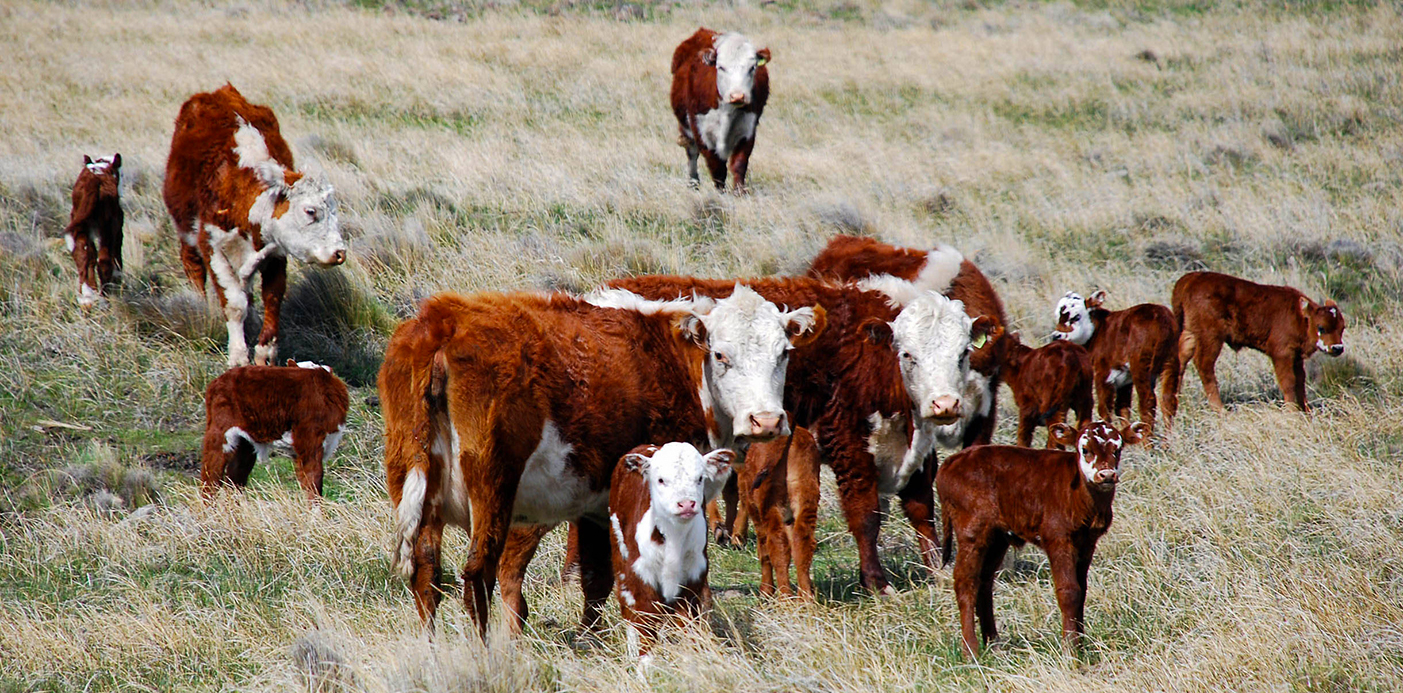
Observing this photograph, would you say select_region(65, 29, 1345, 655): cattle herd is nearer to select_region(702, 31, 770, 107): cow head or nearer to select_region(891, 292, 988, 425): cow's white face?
select_region(891, 292, 988, 425): cow's white face

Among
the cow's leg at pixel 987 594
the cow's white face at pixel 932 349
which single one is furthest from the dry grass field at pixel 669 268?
the cow's white face at pixel 932 349

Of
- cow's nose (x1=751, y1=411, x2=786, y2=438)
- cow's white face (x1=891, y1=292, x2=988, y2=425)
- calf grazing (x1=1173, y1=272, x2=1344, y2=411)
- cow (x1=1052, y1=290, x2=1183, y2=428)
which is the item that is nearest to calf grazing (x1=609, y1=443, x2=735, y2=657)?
cow's nose (x1=751, y1=411, x2=786, y2=438)

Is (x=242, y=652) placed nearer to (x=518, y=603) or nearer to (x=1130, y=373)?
(x=518, y=603)

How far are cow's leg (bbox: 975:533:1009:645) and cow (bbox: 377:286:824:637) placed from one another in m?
1.23

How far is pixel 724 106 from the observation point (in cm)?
1576

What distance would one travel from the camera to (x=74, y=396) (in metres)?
9.36

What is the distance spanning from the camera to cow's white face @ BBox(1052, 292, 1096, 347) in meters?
10.1

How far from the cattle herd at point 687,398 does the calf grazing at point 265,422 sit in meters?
0.02

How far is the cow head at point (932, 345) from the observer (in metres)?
6.85

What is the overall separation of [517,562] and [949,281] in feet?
14.3

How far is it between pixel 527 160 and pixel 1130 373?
8.93 meters

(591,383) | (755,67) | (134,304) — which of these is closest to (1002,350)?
(591,383)

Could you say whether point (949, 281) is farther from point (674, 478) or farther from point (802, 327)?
point (674, 478)

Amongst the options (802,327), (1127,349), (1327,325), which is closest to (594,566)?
(802,327)
